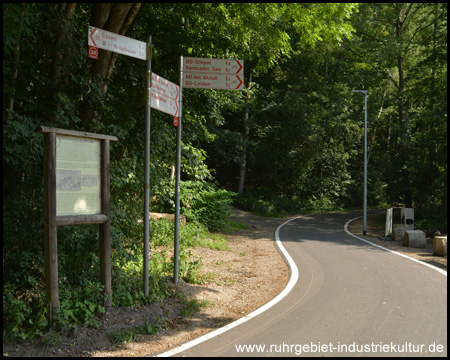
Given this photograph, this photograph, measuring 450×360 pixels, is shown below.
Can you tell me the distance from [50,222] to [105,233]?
2.84 ft

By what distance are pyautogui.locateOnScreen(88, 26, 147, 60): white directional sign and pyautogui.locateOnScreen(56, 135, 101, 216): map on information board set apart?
1324mm

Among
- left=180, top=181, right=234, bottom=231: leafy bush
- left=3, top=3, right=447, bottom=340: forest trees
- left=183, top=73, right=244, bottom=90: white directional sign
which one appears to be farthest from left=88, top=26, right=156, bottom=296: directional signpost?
left=180, top=181, right=234, bottom=231: leafy bush

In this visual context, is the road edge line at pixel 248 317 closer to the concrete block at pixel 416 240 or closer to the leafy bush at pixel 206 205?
the concrete block at pixel 416 240

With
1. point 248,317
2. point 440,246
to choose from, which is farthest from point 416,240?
point 248,317

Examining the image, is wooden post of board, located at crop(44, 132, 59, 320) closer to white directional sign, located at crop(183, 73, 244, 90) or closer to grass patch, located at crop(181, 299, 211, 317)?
grass patch, located at crop(181, 299, 211, 317)

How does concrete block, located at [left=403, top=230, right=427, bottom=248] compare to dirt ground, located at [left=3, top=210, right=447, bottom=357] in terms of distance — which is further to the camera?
concrete block, located at [left=403, top=230, right=427, bottom=248]

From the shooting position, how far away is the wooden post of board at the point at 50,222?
498cm

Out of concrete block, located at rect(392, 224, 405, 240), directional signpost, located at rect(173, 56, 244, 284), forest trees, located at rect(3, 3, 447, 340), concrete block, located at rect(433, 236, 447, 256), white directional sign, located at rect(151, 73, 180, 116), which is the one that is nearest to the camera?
forest trees, located at rect(3, 3, 447, 340)

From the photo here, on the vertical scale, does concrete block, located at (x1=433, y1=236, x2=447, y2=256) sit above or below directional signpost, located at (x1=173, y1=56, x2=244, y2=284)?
below

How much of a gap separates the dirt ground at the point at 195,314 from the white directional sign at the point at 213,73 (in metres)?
3.56

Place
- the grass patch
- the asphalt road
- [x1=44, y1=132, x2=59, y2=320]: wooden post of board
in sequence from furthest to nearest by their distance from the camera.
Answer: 1. the grass patch
2. [x1=44, y1=132, x2=59, y2=320]: wooden post of board
3. the asphalt road

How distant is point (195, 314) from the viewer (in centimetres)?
618

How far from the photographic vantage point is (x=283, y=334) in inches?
209

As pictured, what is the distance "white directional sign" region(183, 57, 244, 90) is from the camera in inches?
282
